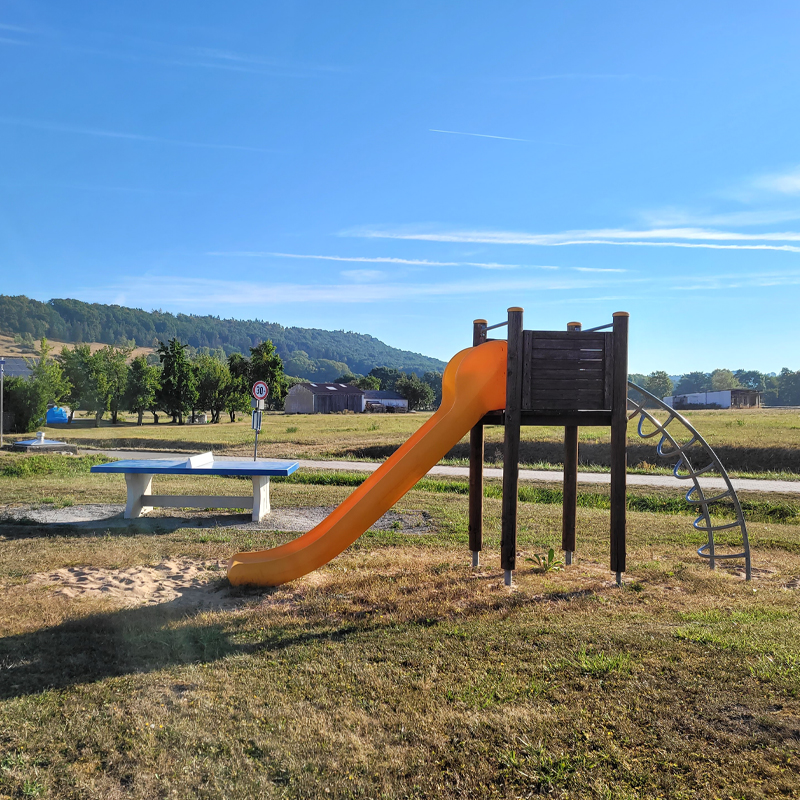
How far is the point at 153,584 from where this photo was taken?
6777 millimetres

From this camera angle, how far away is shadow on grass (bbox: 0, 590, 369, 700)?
175 inches

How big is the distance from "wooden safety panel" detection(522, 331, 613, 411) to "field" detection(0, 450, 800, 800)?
2033 mm

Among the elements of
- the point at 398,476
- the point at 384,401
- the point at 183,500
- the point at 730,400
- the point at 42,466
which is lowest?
the point at 42,466

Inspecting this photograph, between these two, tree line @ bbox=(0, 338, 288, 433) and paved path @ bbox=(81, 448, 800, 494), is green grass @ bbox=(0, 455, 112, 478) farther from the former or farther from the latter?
tree line @ bbox=(0, 338, 288, 433)

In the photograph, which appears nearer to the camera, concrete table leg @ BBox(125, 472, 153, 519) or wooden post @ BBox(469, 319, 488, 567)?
wooden post @ BBox(469, 319, 488, 567)

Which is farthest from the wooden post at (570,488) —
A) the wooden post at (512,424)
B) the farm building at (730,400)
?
the farm building at (730,400)

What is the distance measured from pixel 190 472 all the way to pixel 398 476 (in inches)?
202

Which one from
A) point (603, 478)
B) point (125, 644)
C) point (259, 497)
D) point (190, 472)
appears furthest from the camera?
point (603, 478)

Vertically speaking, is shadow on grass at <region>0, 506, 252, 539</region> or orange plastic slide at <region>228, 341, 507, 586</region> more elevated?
orange plastic slide at <region>228, 341, 507, 586</region>

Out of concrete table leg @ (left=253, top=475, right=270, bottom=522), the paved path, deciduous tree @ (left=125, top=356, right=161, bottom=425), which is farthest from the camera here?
deciduous tree @ (left=125, top=356, right=161, bottom=425)

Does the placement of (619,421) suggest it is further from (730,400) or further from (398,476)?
(730,400)

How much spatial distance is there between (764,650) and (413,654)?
275cm

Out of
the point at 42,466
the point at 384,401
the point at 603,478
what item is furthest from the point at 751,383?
the point at 42,466

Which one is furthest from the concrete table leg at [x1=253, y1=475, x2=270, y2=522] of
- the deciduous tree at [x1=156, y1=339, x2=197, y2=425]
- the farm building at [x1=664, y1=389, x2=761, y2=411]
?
the farm building at [x1=664, y1=389, x2=761, y2=411]
